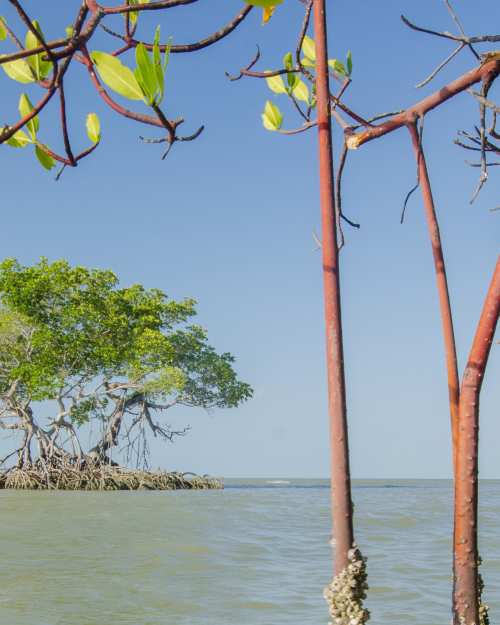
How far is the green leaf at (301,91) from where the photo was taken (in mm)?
1234

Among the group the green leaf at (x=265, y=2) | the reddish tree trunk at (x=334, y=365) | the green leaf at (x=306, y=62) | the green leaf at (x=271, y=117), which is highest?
the green leaf at (x=306, y=62)

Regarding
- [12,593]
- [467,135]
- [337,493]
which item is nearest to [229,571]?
[12,593]

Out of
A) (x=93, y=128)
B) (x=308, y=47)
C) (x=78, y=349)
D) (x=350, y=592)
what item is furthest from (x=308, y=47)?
(x=78, y=349)

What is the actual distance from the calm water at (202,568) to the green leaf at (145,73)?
12.1 ft

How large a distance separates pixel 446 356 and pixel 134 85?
53 centimetres

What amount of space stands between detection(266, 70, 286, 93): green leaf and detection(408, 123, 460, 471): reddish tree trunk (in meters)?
0.25

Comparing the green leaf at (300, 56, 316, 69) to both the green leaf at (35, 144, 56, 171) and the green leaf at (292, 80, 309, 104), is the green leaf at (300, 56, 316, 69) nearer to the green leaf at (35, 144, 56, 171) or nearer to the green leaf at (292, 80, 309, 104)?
the green leaf at (292, 80, 309, 104)

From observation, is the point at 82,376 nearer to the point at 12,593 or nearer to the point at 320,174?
the point at 12,593

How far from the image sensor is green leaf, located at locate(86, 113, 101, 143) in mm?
865

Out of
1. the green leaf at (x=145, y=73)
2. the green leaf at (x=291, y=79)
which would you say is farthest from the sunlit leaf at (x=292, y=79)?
the green leaf at (x=145, y=73)

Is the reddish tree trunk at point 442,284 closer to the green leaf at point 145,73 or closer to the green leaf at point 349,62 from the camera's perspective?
the green leaf at point 349,62

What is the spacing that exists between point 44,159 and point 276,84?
1.52 ft

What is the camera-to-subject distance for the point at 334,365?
2.51ft

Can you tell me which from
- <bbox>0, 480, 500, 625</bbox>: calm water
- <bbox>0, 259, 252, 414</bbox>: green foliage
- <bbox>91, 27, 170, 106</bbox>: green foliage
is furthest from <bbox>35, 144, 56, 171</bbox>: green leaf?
<bbox>0, 259, 252, 414</bbox>: green foliage
